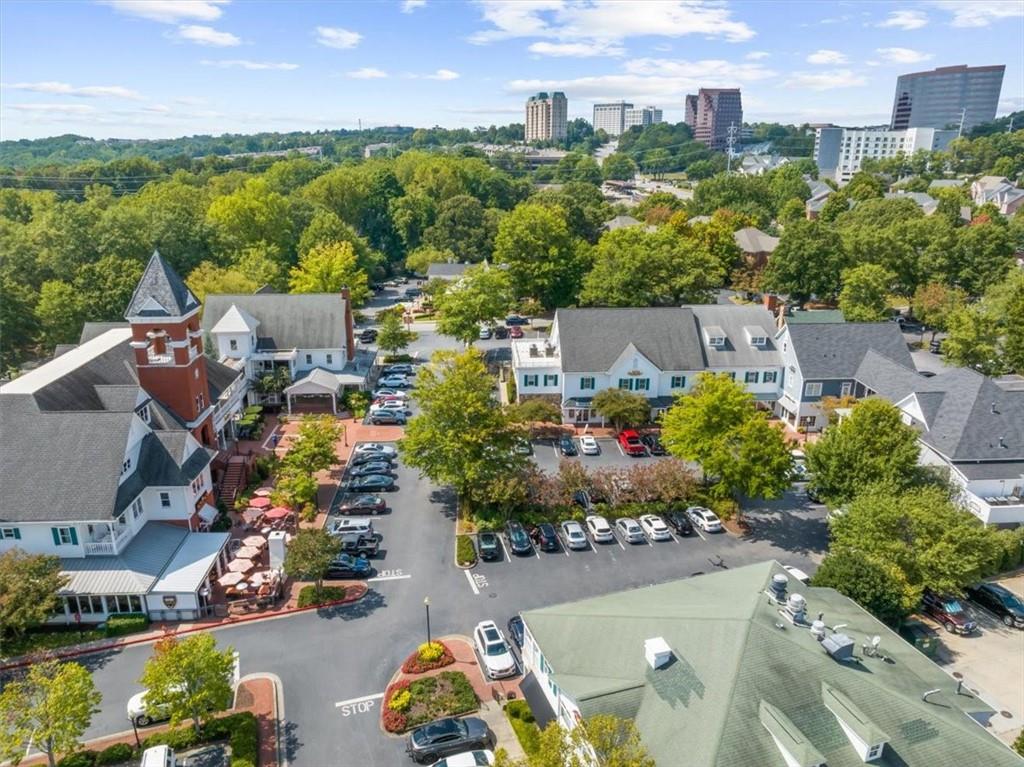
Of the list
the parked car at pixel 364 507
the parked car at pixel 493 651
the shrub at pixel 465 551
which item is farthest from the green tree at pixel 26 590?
the parked car at pixel 493 651

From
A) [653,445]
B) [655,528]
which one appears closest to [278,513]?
[655,528]

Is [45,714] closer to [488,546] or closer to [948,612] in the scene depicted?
[488,546]

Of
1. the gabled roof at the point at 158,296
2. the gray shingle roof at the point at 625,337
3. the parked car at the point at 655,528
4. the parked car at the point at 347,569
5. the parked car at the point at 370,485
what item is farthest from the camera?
the gray shingle roof at the point at 625,337

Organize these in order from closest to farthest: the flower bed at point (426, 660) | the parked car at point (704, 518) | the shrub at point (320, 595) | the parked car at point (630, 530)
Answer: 1. the flower bed at point (426, 660)
2. the shrub at point (320, 595)
3. the parked car at point (630, 530)
4. the parked car at point (704, 518)

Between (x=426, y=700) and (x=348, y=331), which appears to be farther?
(x=348, y=331)

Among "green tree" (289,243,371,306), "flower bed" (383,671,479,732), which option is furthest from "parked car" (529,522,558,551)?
"green tree" (289,243,371,306)

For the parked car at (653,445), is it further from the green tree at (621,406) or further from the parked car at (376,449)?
the parked car at (376,449)
